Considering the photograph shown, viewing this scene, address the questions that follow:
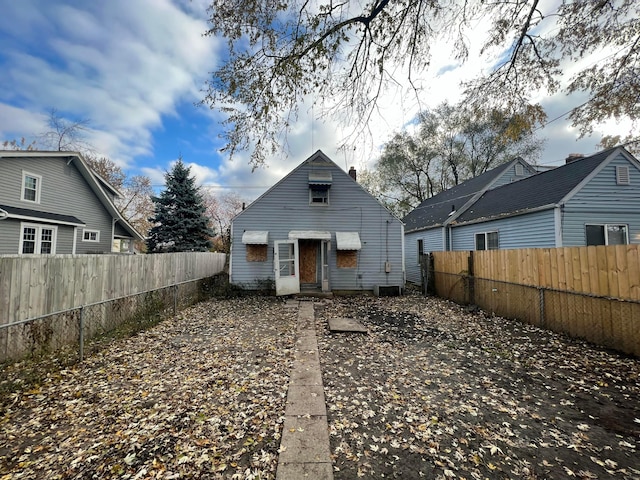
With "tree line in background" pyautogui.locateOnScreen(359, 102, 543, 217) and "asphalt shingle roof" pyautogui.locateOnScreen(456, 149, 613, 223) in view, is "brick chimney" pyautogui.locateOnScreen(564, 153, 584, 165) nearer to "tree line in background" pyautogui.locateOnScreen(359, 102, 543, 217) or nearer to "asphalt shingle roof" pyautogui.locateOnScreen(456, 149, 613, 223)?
"asphalt shingle roof" pyautogui.locateOnScreen(456, 149, 613, 223)

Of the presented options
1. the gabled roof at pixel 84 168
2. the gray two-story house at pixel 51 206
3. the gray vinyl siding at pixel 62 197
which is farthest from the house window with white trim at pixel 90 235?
the gabled roof at pixel 84 168

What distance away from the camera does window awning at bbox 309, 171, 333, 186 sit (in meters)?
11.8

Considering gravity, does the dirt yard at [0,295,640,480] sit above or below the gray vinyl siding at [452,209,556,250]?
below

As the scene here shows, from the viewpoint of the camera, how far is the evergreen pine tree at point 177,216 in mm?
20172

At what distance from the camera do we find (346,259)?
472 inches

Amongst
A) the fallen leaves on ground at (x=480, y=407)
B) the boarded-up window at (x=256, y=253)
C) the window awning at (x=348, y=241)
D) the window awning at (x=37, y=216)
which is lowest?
the fallen leaves on ground at (x=480, y=407)

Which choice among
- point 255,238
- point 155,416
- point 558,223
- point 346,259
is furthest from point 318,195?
point 155,416

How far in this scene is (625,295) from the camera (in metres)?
4.84

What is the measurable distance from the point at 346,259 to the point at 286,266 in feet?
8.57

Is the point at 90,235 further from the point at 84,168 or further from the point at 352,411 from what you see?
the point at 352,411

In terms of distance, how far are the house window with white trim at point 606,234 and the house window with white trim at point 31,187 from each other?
21.9 meters

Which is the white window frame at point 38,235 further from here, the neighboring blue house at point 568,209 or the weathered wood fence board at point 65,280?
the neighboring blue house at point 568,209

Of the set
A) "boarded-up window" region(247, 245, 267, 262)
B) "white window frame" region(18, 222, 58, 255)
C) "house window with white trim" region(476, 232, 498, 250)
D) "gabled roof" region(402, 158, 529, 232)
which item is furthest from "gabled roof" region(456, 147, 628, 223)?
"white window frame" region(18, 222, 58, 255)

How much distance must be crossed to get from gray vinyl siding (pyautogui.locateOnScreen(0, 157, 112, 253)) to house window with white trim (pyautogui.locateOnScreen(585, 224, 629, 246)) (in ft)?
71.6
